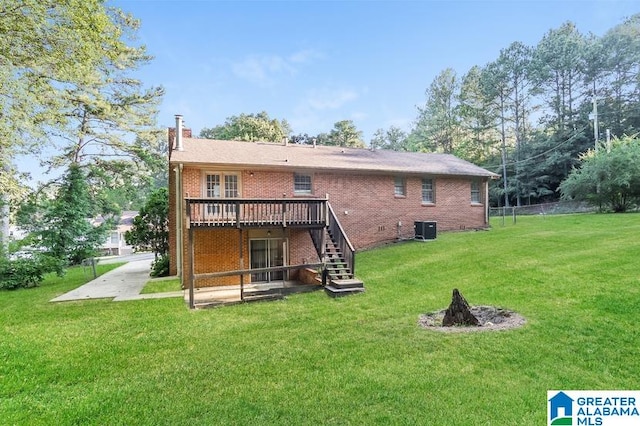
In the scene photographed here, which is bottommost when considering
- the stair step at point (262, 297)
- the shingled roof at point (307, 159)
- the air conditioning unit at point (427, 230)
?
the stair step at point (262, 297)

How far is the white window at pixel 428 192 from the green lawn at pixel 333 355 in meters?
7.38

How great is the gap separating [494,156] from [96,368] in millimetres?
41236

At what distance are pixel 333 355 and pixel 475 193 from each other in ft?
50.1

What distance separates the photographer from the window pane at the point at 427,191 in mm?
16453

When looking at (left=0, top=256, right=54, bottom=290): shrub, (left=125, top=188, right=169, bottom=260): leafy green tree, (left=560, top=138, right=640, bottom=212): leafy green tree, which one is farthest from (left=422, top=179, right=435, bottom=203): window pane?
(left=0, top=256, right=54, bottom=290): shrub

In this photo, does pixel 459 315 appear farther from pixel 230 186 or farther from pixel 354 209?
pixel 230 186

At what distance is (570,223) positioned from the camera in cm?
1614

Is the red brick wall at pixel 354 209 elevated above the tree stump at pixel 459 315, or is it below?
above

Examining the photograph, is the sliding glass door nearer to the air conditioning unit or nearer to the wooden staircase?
the wooden staircase

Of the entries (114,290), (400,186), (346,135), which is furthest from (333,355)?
(346,135)

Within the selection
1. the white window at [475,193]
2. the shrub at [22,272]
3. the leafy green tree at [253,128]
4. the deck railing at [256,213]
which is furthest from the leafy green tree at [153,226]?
the leafy green tree at [253,128]

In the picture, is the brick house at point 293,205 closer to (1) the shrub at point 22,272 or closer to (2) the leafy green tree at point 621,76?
(1) the shrub at point 22,272

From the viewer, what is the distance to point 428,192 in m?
16.6

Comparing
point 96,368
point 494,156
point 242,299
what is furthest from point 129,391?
point 494,156
